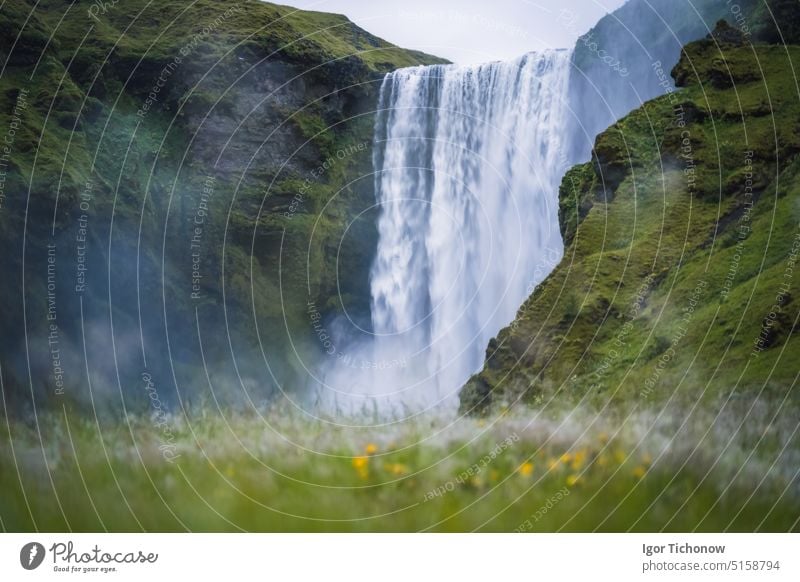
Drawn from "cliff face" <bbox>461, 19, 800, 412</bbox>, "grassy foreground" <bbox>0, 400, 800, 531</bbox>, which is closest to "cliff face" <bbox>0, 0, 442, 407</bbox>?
"cliff face" <bbox>461, 19, 800, 412</bbox>


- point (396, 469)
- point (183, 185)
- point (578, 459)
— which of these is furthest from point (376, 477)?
point (183, 185)

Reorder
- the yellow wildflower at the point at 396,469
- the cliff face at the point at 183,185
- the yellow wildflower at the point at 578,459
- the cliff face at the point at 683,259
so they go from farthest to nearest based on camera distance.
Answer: the cliff face at the point at 183,185, the cliff face at the point at 683,259, the yellow wildflower at the point at 578,459, the yellow wildflower at the point at 396,469

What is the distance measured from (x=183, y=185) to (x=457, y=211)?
11.1 m

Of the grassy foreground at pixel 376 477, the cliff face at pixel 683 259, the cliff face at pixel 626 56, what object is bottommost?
the grassy foreground at pixel 376 477

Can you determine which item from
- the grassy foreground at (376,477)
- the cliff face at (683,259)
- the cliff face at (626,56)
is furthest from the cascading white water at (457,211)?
the grassy foreground at (376,477)

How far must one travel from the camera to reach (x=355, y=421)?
11172 millimetres

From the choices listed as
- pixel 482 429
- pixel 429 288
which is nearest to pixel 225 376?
pixel 429 288

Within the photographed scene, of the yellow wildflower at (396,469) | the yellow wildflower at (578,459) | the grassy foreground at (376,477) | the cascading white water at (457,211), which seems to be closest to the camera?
the grassy foreground at (376,477)

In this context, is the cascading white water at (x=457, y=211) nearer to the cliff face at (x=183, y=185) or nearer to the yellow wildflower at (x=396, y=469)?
the cliff face at (x=183, y=185)

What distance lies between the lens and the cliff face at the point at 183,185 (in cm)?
2577

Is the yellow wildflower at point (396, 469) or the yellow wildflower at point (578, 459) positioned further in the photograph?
the yellow wildflower at point (578, 459)

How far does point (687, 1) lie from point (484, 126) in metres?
8.88

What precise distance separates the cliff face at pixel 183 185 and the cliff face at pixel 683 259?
12146 millimetres

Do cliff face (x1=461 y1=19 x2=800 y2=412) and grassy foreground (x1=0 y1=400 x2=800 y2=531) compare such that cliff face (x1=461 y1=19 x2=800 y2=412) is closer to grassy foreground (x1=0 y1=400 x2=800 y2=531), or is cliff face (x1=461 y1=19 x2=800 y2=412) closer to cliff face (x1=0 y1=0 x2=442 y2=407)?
grassy foreground (x1=0 y1=400 x2=800 y2=531)
